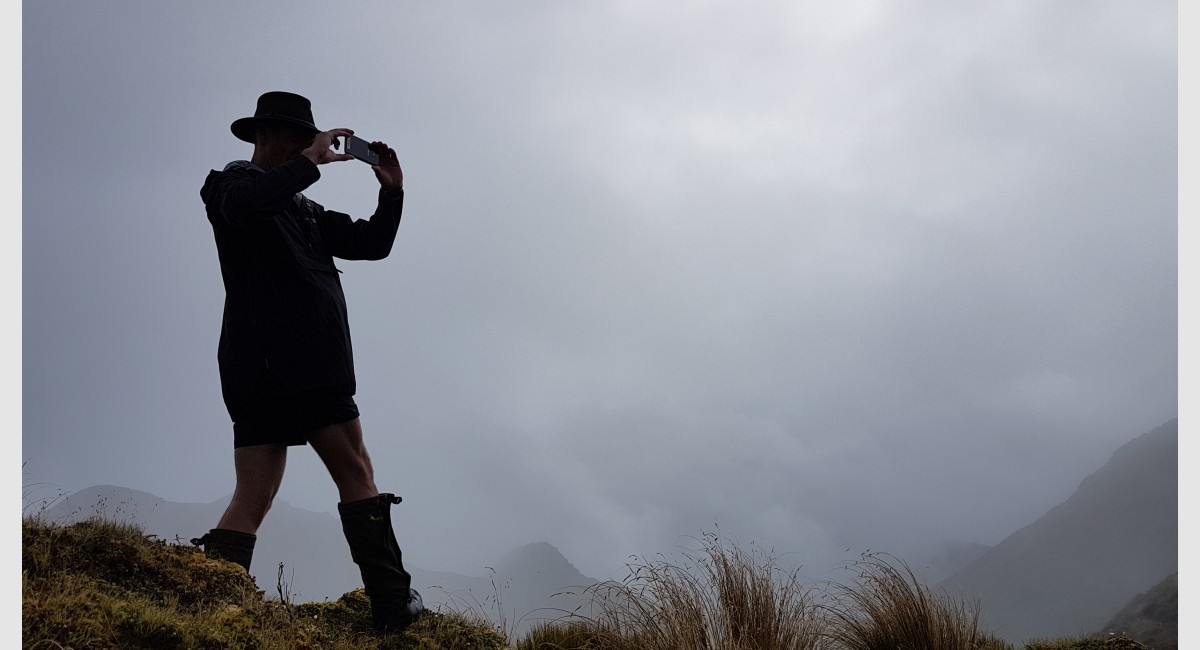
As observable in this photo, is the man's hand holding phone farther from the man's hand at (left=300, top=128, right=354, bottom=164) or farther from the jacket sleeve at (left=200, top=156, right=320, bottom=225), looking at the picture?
the jacket sleeve at (left=200, top=156, right=320, bottom=225)

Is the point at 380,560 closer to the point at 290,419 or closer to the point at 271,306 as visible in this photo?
the point at 290,419

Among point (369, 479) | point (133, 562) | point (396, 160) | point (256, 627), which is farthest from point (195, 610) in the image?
point (396, 160)

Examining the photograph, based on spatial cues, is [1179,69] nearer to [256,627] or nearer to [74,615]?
[256,627]

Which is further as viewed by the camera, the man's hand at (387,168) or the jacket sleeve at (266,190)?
the man's hand at (387,168)

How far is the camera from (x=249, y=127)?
4.08m

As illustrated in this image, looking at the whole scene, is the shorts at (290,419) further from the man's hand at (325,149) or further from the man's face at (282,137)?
the man's face at (282,137)

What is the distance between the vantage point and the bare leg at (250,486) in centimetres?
381

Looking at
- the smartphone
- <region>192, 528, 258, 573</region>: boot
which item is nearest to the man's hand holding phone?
the smartphone

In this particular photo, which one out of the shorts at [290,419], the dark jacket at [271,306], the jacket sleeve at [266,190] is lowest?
the shorts at [290,419]

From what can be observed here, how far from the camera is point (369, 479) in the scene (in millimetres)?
3801

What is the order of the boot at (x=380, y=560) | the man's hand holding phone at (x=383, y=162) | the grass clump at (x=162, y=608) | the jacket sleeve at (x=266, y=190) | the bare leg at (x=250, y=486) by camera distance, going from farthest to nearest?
the man's hand holding phone at (x=383, y=162) → the bare leg at (x=250, y=486) → the boot at (x=380, y=560) → the jacket sleeve at (x=266, y=190) → the grass clump at (x=162, y=608)

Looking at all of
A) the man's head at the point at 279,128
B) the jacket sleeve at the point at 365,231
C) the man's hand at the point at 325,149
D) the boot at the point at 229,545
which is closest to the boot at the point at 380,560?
the boot at the point at 229,545

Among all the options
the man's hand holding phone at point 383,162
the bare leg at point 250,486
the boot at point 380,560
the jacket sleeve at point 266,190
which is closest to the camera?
the jacket sleeve at point 266,190

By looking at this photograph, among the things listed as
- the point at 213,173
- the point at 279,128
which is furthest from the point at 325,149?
the point at 213,173
